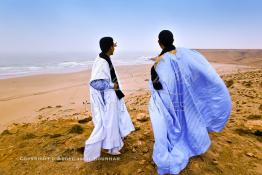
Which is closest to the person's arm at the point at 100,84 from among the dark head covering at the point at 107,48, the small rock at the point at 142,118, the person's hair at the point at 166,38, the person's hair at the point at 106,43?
the dark head covering at the point at 107,48

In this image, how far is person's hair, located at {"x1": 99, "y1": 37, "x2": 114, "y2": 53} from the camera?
12.0ft

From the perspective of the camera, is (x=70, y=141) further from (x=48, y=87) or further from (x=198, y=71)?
(x=48, y=87)

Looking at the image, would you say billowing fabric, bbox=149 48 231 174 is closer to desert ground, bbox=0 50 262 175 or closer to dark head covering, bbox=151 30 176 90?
dark head covering, bbox=151 30 176 90

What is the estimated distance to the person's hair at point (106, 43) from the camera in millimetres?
3659

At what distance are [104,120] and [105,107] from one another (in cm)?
19

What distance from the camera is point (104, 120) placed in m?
3.60

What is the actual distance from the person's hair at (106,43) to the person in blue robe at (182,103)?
0.79 m

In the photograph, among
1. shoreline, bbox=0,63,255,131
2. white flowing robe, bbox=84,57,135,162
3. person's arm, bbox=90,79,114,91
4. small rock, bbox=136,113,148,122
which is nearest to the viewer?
white flowing robe, bbox=84,57,135,162

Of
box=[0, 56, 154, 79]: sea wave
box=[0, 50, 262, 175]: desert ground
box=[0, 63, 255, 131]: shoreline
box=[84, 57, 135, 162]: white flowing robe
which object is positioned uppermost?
box=[84, 57, 135, 162]: white flowing robe

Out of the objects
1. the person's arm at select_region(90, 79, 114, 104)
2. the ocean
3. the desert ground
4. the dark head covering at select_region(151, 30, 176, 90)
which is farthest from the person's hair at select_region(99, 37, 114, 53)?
the ocean

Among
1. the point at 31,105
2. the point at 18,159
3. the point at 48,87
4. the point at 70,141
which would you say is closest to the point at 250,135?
the point at 70,141

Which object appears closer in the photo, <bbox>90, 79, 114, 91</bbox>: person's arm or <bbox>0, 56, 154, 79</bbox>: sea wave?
<bbox>90, 79, 114, 91</bbox>: person's arm

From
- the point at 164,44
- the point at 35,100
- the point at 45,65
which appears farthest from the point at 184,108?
the point at 45,65

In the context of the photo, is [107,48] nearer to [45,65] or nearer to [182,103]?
[182,103]
